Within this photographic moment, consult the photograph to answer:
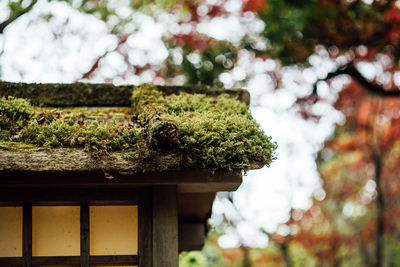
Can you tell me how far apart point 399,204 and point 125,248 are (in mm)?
16794

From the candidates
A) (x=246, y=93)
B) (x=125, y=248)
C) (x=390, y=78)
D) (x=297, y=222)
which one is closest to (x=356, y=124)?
(x=390, y=78)

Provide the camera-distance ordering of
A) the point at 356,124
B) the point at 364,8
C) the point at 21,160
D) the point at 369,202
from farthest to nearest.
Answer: the point at 369,202, the point at 356,124, the point at 364,8, the point at 21,160

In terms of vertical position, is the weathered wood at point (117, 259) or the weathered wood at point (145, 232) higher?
the weathered wood at point (145, 232)

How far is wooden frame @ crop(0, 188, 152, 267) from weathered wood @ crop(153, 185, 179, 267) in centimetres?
9

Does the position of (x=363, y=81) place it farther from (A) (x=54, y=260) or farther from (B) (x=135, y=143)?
(A) (x=54, y=260)

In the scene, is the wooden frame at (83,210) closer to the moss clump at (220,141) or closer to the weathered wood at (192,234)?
the moss clump at (220,141)

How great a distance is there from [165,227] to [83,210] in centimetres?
62

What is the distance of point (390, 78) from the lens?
14742 mm

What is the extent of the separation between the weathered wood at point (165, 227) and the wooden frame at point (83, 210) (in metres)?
0.09

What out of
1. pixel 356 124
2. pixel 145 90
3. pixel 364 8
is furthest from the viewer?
pixel 356 124

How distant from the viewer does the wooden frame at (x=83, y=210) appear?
346 centimetres

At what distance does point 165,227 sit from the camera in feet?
11.4

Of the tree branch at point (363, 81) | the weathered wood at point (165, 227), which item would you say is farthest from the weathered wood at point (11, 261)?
the tree branch at point (363, 81)

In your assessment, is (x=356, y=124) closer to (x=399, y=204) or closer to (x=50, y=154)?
(x=399, y=204)
